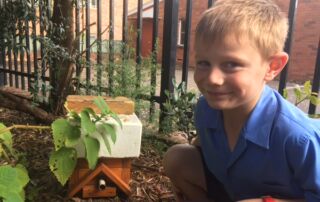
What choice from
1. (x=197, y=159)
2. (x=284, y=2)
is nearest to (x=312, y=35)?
(x=284, y=2)

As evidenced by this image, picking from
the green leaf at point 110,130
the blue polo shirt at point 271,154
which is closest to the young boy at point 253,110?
the blue polo shirt at point 271,154

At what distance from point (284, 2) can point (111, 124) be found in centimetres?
1053

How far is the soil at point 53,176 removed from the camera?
205 cm

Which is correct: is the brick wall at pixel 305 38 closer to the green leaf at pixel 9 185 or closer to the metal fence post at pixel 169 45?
the metal fence post at pixel 169 45

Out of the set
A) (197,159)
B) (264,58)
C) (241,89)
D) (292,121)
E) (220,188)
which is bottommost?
(220,188)

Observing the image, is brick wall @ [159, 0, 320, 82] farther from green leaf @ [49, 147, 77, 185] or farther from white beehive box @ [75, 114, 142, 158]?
green leaf @ [49, 147, 77, 185]

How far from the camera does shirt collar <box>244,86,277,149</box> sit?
4.42 ft

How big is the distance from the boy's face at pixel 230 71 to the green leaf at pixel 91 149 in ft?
2.08

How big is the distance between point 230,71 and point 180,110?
136cm

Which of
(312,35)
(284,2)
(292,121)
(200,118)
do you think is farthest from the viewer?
(312,35)

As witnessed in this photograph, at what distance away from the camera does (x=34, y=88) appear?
3.44 metres

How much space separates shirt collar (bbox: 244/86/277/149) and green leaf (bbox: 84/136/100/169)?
71 centimetres

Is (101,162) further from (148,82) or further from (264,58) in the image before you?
(148,82)

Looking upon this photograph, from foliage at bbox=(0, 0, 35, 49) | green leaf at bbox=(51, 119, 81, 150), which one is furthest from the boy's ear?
foliage at bbox=(0, 0, 35, 49)
